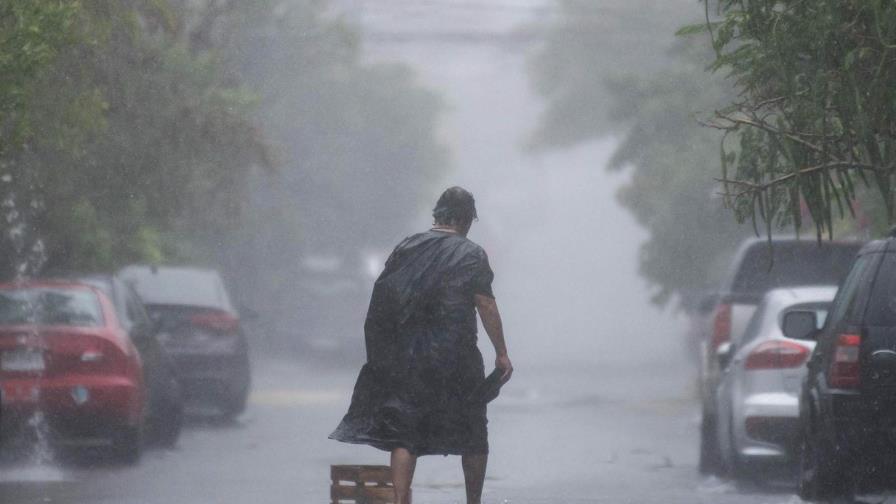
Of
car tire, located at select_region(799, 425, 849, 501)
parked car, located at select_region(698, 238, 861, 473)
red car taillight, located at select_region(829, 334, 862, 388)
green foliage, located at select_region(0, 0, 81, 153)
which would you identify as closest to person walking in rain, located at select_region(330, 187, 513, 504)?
red car taillight, located at select_region(829, 334, 862, 388)

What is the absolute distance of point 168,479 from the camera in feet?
41.8

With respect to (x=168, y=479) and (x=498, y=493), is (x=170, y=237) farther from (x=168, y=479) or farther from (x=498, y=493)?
(x=498, y=493)

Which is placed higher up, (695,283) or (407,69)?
(407,69)

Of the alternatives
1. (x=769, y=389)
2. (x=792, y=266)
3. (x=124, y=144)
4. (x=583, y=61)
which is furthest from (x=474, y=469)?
(x=583, y=61)

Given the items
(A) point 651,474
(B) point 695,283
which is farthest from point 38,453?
(B) point 695,283

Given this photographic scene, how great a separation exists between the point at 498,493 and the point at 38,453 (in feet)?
15.2

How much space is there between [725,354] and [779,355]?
1.45 m

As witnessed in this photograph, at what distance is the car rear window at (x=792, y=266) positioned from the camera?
15.2m

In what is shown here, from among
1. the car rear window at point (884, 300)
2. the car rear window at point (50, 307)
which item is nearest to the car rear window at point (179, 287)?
the car rear window at point (50, 307)

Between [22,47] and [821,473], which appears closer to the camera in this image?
[821,473]

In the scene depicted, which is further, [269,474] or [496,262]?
[496,262]

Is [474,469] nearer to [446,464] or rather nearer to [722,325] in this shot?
[446,464]

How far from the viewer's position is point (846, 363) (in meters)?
8.96

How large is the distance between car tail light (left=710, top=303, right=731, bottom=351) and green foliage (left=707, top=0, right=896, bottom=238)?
667 cm
